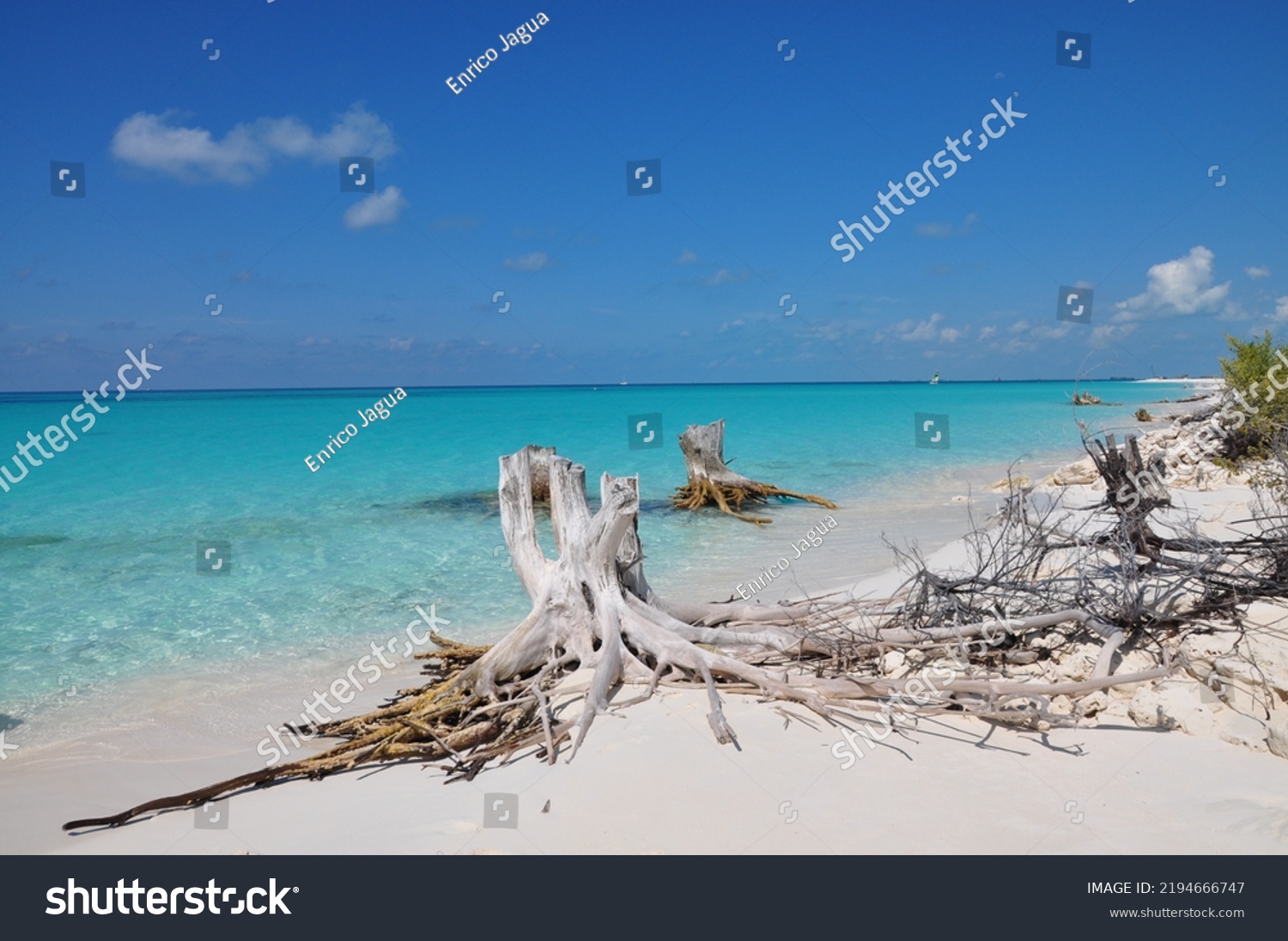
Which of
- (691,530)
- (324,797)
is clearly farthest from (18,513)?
(324,797)

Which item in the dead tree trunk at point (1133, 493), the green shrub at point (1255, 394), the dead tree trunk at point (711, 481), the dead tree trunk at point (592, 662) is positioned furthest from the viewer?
the dead tree trunk at point (711, 481)

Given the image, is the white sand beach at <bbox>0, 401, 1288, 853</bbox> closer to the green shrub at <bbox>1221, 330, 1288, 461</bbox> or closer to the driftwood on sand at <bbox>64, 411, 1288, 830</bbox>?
the driftwood on sand at <bbox>64, 411, 1288, 830</bbox>

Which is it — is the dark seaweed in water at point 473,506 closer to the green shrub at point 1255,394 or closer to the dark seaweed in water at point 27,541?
the dark seaweed in water at point 27,541

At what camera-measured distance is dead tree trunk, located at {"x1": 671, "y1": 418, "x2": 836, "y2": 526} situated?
14984mm

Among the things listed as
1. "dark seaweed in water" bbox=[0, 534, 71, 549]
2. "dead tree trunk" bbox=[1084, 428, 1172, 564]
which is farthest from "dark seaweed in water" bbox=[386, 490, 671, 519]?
"dead tree trunk" bbox=[1084, 428, 1172, 564]

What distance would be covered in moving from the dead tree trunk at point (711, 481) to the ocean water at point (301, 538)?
463 millimetres

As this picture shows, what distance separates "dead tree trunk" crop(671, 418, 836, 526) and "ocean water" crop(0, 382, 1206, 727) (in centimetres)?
46

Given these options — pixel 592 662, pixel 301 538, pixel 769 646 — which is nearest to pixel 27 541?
pixel 301 538

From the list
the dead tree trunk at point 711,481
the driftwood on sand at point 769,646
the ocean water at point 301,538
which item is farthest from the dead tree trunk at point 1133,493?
the dead tree trunk at point 711,481

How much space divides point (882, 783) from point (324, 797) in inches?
109

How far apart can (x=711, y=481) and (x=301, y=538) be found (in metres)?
7.11

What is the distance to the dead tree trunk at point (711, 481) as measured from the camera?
1498 centimetres

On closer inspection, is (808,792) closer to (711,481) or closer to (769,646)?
(769,646)
